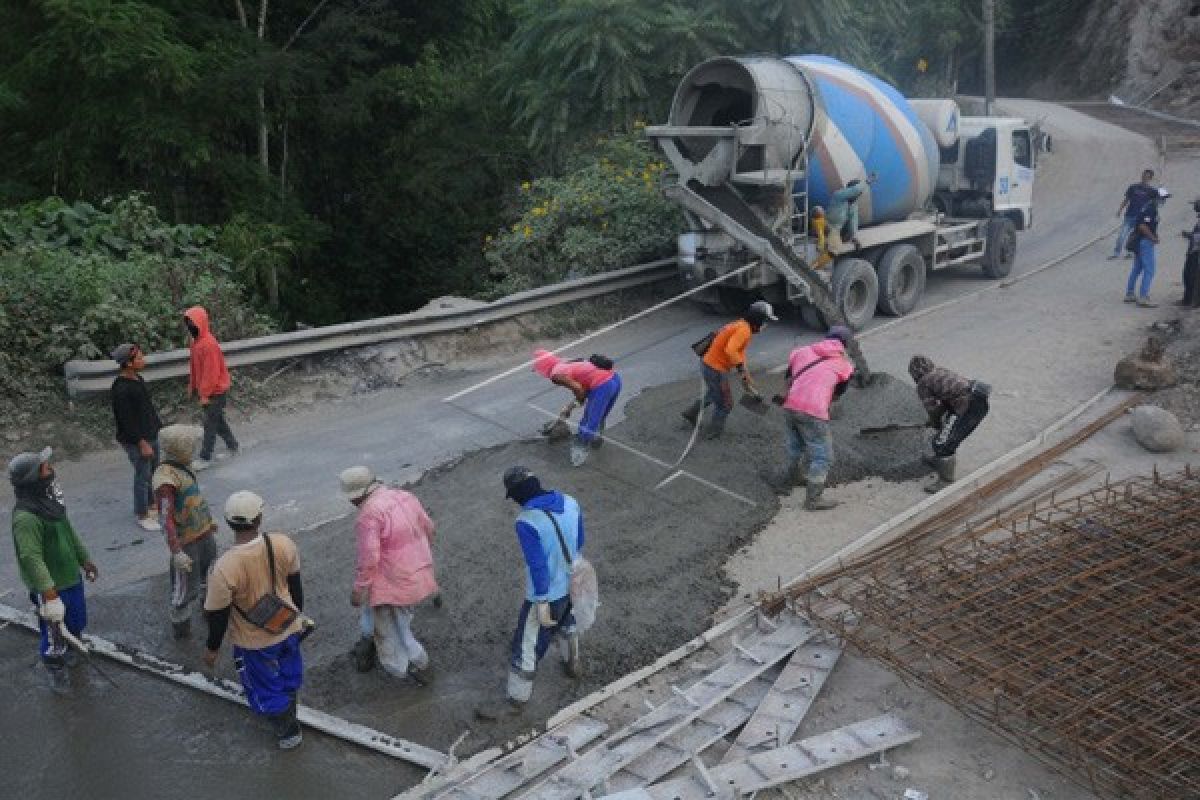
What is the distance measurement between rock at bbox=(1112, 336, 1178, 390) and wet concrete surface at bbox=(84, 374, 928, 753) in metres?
2.35

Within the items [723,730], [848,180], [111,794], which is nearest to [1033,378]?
[848,180]

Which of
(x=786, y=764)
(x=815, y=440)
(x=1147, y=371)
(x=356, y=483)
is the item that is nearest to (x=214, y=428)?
(x=356, y=483)

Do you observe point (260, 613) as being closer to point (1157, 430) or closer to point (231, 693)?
point (231, 693)

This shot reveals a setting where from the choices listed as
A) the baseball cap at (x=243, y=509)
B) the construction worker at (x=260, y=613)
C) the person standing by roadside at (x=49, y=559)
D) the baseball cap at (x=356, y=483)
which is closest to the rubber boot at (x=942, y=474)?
the baseball cap at (x=356, y=483)

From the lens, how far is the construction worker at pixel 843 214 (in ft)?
41.0

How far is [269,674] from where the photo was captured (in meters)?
5.59

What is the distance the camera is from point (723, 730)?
5.71 metres

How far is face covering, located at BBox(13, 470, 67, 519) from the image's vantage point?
5.85 m

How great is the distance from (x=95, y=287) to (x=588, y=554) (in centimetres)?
589

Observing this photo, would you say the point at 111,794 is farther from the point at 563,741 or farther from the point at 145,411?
the point at 145,411

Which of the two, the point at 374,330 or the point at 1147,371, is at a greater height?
the point at 374,330

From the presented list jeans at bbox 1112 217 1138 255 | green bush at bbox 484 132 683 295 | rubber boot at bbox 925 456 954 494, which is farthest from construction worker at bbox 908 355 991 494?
jeans at bbox 1112 217 1138 255

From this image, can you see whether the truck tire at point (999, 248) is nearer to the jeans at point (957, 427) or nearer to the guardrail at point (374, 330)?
the guardrail at point (374, 330)

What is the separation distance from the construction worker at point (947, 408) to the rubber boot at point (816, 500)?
963 mm
